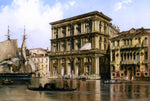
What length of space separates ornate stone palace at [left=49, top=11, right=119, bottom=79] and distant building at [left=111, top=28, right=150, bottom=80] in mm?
9444

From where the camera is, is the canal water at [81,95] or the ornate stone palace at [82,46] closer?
the canal water at [81,95]

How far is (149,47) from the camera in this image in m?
58.5

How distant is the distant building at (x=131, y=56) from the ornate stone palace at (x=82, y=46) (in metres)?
9.44

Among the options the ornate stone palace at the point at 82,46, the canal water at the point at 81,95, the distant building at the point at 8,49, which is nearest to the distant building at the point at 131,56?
the ornate stone palace at the point at 82,46

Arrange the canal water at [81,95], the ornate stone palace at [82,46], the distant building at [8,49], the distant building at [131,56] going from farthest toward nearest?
the ornate stone palace at [82,46] → the distant building at [8,49] → the distant building at [131,56] → the canal water at [81,95]

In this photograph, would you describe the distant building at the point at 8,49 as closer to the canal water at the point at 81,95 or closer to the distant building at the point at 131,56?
the distant building at the point at 131,56

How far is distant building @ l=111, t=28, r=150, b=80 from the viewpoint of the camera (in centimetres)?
5903

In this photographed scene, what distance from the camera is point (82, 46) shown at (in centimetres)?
7775

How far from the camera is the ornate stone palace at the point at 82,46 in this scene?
7450cm

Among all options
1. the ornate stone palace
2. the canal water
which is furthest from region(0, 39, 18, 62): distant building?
the canal water

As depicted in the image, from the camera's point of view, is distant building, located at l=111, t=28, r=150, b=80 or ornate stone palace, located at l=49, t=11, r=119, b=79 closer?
distant building, located at l=111, t=28, r=150, b=80

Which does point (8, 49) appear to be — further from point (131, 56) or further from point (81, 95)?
point (81, 95)

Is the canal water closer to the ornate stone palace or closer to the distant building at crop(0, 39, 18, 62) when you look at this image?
the distant building at crop(0, 39, 18, 62)

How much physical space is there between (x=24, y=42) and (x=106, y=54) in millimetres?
28493
